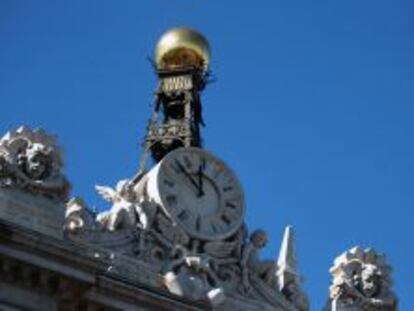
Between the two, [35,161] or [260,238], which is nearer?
[35,161]

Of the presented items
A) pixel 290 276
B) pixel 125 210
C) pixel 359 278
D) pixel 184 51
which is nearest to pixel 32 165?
pixel 125 210

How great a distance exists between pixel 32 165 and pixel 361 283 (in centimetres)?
827

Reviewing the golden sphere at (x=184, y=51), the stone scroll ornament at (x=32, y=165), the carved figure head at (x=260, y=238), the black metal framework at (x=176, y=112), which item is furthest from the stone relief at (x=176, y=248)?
the golden sphere at (x=184, y=51)

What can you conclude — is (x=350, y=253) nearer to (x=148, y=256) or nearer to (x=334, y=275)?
(x=334, y=275)

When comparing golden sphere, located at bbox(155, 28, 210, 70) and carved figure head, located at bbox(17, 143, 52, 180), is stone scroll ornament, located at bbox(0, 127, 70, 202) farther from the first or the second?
golden sphere, located at bbox(155, 28, 210, 70)

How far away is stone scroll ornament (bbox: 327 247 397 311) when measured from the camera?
35688mm

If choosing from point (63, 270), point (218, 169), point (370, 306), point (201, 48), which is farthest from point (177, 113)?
point (63, 270)

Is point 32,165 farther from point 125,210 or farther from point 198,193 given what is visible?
point 198,193

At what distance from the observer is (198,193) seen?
35.5 metres

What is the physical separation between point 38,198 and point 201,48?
10410 mm

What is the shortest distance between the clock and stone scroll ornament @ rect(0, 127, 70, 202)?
289cm

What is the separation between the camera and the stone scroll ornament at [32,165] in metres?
Result: 31.9

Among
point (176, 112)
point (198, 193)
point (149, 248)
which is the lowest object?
point (149, 248)

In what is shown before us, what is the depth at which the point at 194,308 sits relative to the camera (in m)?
31.8
